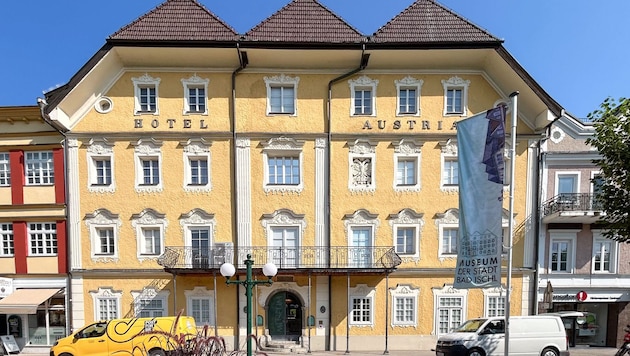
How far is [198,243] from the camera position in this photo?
1352 centimetres

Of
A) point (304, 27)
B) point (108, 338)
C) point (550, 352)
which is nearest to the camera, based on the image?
point (108, 338)

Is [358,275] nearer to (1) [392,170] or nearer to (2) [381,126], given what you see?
(1) [392,170]

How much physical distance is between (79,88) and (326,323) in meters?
14.3

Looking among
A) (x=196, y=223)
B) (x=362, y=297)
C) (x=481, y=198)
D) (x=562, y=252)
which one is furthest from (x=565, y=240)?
(x=196, y=223)

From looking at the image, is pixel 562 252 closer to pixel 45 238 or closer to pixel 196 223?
pixel 196 223

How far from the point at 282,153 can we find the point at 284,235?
362 cm

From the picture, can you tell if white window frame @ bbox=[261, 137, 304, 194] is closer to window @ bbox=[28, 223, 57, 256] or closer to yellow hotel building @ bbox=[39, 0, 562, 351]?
yellow hotel building @ bbox=[39, 0, 562, 351]

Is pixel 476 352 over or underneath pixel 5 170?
underneath

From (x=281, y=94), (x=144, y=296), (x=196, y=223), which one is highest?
(x=281, y=94)

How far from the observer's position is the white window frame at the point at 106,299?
1334 centimetres

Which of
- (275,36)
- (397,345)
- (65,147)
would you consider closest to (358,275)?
(397,345)

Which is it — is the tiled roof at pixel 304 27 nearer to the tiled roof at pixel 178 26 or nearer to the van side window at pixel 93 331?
the tiled roof at pixel 178 26

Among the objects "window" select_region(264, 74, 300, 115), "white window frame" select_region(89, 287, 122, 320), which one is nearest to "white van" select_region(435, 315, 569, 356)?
"window" select_region(264, 74, 300, 115)

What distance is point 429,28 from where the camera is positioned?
13328 mm
